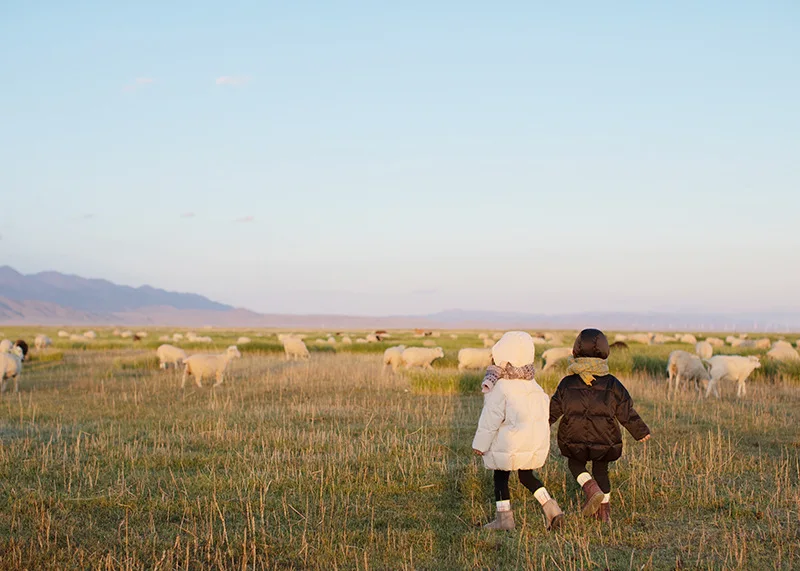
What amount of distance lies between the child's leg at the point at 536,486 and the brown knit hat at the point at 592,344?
1.36 meters

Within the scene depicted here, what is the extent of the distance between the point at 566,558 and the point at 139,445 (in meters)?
7.08

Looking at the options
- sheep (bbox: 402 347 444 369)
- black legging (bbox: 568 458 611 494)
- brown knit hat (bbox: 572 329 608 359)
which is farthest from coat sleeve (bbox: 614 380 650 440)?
sheep (bbox: 402 347 444 369)

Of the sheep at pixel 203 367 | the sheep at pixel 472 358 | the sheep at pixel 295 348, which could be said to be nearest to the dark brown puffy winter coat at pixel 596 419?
the sheep at pixel 203 367

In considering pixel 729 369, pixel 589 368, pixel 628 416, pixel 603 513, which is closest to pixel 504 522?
pixel 603 513

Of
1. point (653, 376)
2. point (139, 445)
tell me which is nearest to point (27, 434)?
point (139, 445)

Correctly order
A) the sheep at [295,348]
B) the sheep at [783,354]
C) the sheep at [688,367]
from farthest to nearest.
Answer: the sheep at [295,348] < the sheep at [783,354] < the sheep at [688,367]

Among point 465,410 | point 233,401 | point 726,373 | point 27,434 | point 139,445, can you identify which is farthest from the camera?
point 726,373

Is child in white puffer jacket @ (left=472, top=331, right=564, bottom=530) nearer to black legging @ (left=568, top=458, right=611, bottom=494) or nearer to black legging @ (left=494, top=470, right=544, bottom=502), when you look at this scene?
black legging @ (left=494, top=470, right=544, bottom=502)

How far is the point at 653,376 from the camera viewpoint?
23578 millimetres

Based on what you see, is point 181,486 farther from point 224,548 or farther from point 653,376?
point 653,376

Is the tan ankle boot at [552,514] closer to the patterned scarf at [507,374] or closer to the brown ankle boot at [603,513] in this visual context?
the brown ankle boot at [603,513]

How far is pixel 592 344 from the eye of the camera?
7051 mm

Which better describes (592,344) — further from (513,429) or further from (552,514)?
(552,514)

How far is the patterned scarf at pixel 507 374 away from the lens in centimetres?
681
